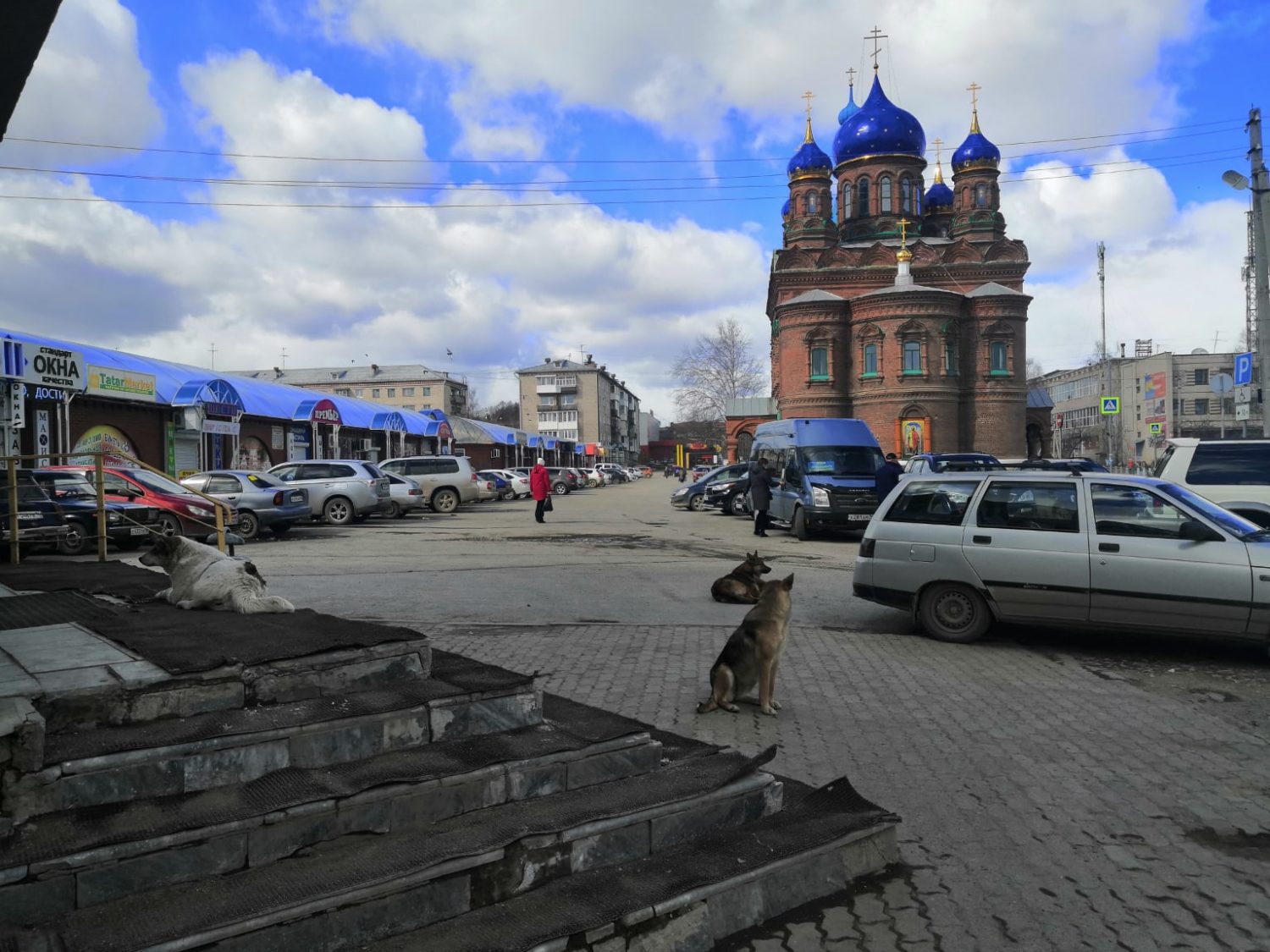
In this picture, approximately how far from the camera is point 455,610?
9.94 meters

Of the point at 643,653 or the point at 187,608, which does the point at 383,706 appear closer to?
the point at 187,608

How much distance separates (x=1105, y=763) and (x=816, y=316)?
50.0 m

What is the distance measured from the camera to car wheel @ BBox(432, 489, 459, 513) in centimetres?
2948

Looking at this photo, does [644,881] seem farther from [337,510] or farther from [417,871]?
[337,510]

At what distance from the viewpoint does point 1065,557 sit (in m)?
→ 7.62

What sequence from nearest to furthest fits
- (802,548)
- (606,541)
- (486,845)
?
(486,845), (802,548), (606,541)

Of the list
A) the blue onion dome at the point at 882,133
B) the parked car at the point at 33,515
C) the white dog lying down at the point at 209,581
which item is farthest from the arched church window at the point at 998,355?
the white dog lying down at the point at 209,581

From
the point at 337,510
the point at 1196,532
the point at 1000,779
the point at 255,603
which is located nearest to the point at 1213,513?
the point at 1196,532

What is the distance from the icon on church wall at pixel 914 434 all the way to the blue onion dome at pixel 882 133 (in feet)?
62.4

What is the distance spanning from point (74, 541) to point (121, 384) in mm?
12322

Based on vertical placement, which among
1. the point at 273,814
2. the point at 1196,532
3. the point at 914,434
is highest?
the point at 914,434

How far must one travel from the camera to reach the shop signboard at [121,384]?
23.5 meters

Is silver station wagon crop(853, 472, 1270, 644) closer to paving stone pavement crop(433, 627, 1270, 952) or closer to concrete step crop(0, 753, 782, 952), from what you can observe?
paving stone pavement crop(433, 627, 1270, 952)

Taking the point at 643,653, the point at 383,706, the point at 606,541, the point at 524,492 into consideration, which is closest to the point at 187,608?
the point at 383,706
